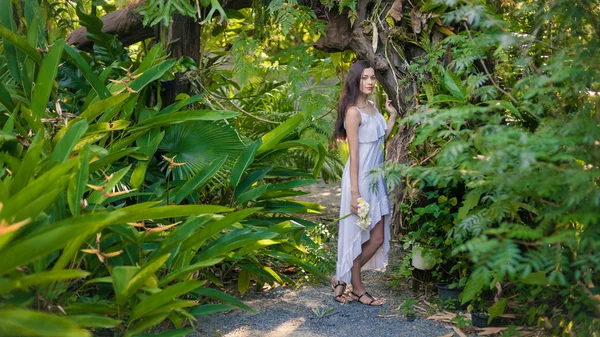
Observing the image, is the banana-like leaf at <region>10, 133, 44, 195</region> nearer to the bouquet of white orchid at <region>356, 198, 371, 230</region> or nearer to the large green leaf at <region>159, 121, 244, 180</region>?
the large green leaf at <region>159, 121, 244, 180</region>

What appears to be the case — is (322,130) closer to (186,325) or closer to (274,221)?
(274,221)

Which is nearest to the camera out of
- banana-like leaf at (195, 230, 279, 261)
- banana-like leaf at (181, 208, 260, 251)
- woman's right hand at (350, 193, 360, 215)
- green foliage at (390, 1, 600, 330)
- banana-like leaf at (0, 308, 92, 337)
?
banana-like leaf at (0, 308, 92, 337)

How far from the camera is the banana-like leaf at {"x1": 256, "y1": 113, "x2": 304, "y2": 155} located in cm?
512

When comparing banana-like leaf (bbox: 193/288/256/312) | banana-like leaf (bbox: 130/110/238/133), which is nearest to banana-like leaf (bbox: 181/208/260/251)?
banana-like leaf (bbox: 193/288/256/312)

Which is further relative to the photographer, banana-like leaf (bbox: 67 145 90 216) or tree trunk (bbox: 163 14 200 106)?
tree trunk (bbox: 163 14 200 106)

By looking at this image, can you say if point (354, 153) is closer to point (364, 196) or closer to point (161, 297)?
point (364, 196)

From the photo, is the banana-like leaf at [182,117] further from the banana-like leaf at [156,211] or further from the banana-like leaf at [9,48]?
the banana-like leaf at [156,211]

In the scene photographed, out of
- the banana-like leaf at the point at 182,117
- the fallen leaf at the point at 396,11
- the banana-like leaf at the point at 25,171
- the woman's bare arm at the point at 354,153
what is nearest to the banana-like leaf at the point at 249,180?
the banana-like leaf at the point at 182,117

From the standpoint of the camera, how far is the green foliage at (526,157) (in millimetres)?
2875

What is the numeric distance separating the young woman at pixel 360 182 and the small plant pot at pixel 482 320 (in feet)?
2.48

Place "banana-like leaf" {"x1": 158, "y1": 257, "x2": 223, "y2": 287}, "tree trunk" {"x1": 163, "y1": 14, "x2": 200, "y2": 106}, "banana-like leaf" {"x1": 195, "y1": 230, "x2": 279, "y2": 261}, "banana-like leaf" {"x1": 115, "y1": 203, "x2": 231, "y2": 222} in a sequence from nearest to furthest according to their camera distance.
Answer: "banana-like leaf" {"x1": 115, "y1": 203, "x2": 231, "y2": 222} < "banana-like leaf" {"x1": 158, "y1": 257, "x2": 223, "y2": 287} < "banana-like leaf" {"x1": 195, "y1": 230, "x2": 279, "y2": 261} < "tree trunk" {"x1": 163, "y1": 14, "x2": 200, "y2": 106}

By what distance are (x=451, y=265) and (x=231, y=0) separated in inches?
102

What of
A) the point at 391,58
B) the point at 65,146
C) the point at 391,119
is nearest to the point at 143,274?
the point at 65,146

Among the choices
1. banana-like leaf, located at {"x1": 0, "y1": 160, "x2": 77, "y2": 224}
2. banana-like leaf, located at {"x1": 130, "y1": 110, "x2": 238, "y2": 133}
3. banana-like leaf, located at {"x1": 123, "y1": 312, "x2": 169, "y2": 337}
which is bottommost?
banana-like leaf, located at {"x1": 123, "y1": 312, "x2": 169, "y2": 337}
